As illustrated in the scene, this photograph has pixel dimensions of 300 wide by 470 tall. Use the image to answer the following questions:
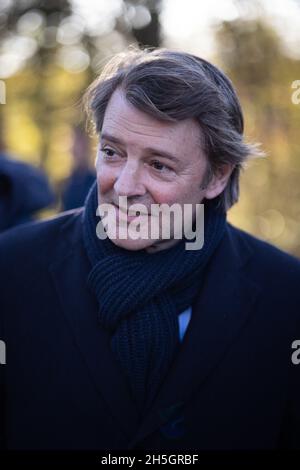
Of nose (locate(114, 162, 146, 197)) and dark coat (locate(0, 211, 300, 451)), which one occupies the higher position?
nose (locate(114, 162, 146, 197))

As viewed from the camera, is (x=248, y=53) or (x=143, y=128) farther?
(x=248, y=53)

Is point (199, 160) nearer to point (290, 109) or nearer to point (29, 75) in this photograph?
point (290, 109)

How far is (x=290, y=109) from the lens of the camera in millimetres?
8234

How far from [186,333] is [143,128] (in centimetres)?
84

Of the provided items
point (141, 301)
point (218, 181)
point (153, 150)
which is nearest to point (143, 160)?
point (153, 150)

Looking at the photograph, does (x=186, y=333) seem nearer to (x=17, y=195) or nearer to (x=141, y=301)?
(x=141, y=301)

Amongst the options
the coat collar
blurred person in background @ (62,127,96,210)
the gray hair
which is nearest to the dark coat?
the coat collar

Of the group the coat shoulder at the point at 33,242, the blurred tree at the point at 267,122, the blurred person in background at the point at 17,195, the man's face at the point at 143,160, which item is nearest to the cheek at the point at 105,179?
the man's face at the point at 143,160

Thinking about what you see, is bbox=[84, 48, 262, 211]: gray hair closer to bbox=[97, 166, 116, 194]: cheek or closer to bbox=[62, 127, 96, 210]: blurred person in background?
bbox=[97, 166, 116, 194]: cheek

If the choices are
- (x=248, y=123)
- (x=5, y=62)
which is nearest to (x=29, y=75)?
(x=5, y=62)

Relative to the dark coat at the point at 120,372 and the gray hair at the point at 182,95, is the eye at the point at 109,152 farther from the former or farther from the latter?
the dark coat at the point at 120,372

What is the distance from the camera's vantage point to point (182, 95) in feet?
6.84

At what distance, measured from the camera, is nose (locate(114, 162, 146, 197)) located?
2088mm
